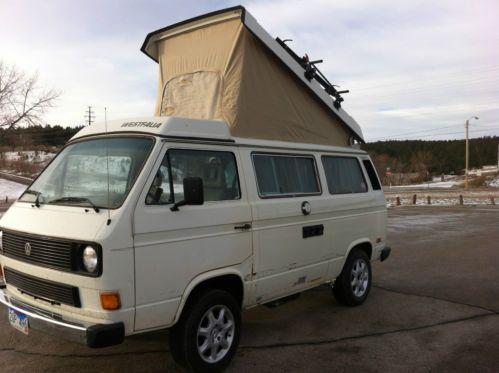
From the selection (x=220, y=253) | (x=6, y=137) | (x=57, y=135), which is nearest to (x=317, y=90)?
(x=220, y=253)

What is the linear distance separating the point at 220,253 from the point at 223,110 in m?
1.69

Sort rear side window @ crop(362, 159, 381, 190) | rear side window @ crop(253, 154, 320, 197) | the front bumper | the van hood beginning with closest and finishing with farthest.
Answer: the front bumper < the van hood < rear side window @ crop(253, 154, 320, 197) < rear side window @ crop(362, 159, 381, 190)

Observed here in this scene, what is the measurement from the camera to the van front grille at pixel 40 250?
3475 mm

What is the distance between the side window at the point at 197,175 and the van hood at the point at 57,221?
1.52ft

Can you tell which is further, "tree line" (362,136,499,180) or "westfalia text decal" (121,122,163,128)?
"tree line" (362,136,499,180)

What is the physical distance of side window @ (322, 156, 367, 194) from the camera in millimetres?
5855

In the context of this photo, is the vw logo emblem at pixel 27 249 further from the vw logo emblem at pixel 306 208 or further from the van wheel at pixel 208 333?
the vw logo emblem at pixel 306 208

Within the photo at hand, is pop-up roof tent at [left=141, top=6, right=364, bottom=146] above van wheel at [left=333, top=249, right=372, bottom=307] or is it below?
above

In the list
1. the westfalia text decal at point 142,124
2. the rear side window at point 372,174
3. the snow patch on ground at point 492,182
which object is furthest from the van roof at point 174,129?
the snow patch on ground at point 492,182

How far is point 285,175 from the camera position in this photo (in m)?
5.10

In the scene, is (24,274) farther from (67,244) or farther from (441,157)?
(441,157)

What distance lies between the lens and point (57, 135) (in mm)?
66000

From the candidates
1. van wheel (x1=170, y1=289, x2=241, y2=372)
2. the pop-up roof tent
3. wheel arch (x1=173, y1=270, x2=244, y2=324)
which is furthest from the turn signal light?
the pop-up roof tent

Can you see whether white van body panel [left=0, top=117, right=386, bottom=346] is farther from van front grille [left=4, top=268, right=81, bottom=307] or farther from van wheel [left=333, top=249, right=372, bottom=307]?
van wheel [left=333, top=249, right=372, bottom=307]
